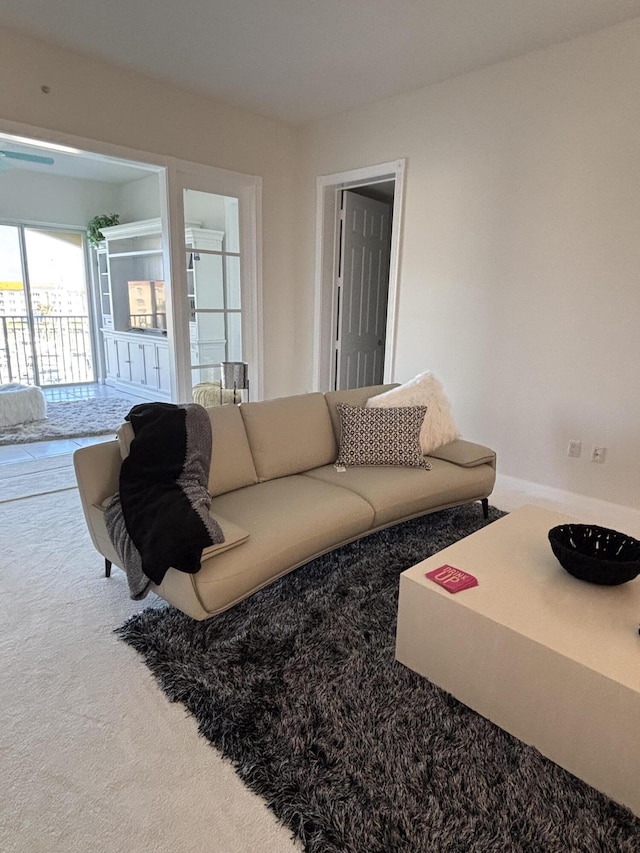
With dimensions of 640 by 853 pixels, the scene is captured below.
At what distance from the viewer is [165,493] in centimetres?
204

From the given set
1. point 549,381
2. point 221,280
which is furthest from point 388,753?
point 221,280

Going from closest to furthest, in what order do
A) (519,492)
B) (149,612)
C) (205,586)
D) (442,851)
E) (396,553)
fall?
(442,851) < (205,586) < (149,612) < (396,553) < (519,492)

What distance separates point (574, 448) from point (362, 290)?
8.54ft

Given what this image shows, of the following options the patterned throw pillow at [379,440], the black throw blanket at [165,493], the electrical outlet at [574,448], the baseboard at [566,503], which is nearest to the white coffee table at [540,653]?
the black throw blanket at [165,493]

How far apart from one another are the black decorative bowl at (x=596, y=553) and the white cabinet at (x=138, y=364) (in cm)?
507

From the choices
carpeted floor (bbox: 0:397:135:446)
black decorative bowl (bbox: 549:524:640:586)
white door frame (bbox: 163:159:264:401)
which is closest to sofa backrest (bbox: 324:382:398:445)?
black decorative bowl (bbox: 549:524:640:586)

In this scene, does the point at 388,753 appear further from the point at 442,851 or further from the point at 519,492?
the point at 519,492

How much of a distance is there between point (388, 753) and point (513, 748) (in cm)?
38

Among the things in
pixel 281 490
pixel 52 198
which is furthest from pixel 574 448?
pixel 52 198

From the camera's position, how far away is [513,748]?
1523 mm

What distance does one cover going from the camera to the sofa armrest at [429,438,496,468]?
9.75 feet

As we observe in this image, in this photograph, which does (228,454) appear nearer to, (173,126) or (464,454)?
(464,454)

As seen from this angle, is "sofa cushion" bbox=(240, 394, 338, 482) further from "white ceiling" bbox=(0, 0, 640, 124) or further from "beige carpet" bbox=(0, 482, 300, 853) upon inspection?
"white ceiling" bbox=(0, 0, 640, 124)

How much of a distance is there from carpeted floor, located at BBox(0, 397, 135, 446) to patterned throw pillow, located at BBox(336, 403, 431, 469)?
297 centimetres
